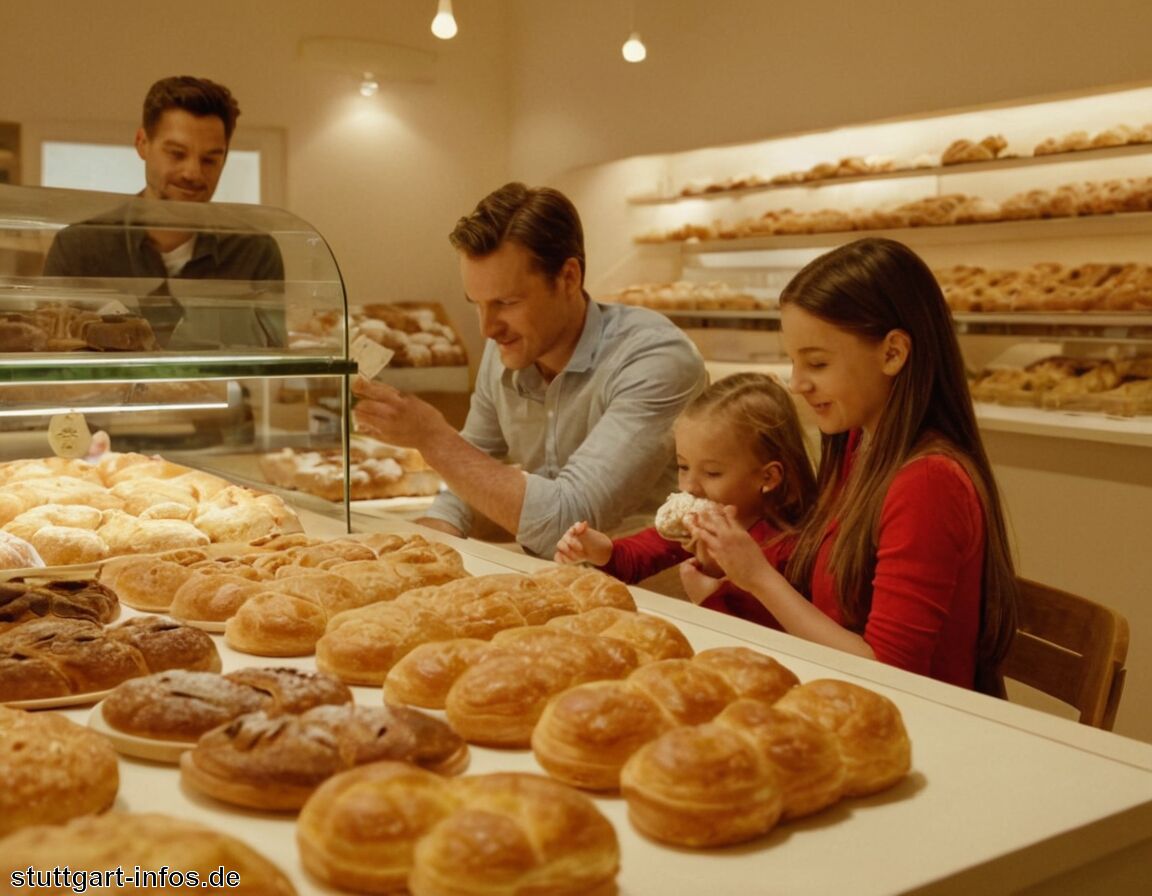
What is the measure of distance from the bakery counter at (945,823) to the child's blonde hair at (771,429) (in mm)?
865

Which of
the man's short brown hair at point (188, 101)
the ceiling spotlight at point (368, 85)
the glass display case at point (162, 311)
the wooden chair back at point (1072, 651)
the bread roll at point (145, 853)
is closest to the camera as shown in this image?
the bread roll at point (145, 853)

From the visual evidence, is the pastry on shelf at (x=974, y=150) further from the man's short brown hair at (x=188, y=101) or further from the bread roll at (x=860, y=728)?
the bread roll at (x=860, y=728)

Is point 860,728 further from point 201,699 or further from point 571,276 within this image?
point 571,276

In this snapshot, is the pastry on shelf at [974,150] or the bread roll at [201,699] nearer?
the bread roll at [201,699]

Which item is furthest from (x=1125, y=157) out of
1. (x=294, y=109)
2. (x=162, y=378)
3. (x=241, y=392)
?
(x=294, y=109)

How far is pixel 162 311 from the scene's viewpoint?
2.41 meters

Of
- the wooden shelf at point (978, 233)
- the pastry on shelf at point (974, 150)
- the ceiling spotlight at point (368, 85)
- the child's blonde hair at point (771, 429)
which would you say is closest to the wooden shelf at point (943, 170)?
the pastry on shelf at point (974, 150)

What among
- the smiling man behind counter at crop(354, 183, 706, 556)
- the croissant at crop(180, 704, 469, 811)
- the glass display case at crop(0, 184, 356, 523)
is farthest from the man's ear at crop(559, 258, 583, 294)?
the croissant at crop(180, 704, 469, 811)

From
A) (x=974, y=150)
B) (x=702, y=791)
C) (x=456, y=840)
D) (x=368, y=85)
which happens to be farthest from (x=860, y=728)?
(x=368, y=85)

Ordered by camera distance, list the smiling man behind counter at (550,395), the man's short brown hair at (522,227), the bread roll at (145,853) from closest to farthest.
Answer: the bread roll at (145,853) → the smiling man behind counter at (550,395) → the man's short brown hair at (522,227)

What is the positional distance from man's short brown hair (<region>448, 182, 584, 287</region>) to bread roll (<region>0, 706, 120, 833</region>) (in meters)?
1.82

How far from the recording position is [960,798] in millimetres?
1154

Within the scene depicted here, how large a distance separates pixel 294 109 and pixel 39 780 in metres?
6.05

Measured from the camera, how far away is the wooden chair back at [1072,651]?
5.77 ft
